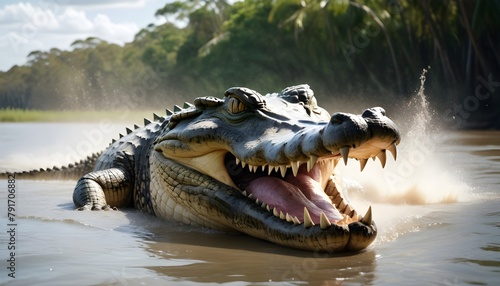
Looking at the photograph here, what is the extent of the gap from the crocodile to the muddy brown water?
0.13 metres

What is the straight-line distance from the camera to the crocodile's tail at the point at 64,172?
8859 millimetres

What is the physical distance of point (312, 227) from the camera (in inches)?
165

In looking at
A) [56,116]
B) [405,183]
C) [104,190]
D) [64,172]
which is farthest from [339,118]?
[56,116]

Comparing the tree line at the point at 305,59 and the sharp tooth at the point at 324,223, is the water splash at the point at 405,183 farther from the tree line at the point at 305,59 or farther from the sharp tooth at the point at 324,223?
the tree line at the point at 305,59

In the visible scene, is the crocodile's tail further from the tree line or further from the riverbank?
the riverbank

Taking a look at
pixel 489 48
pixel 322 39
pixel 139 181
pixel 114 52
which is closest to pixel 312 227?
pixel 139 181

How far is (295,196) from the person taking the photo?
15.2ft

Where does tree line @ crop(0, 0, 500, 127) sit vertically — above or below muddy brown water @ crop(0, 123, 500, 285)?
above

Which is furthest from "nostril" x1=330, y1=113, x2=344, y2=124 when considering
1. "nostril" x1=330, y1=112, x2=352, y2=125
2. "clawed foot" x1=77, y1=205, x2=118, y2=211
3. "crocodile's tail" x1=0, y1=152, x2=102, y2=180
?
"crocodile's tail" x1=0, y1=152, x2=102, y2=180

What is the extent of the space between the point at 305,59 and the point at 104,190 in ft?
122

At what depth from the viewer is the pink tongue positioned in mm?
4527

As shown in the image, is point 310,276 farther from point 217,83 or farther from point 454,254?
point 217,83

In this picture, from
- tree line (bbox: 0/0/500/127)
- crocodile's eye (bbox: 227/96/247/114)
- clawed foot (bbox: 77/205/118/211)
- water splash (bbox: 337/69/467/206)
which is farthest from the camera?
tree line (bbox: 0/0/500/127)

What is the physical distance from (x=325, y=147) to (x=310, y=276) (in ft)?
2.26
